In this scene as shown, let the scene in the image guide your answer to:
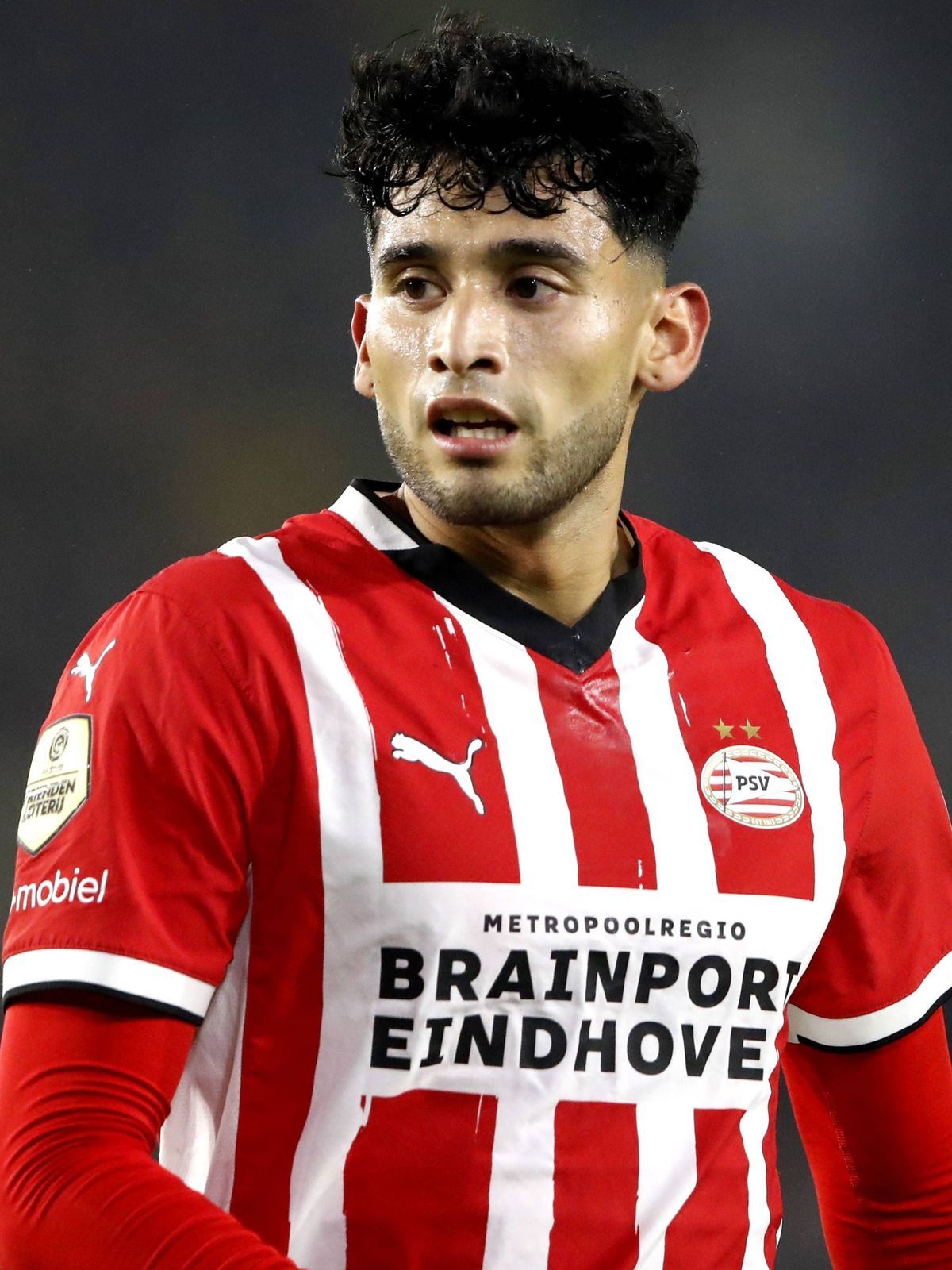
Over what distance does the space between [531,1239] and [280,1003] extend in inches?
8.9

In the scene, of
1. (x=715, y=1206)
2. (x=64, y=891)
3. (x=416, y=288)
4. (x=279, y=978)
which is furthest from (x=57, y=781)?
(x=715, y=1206)

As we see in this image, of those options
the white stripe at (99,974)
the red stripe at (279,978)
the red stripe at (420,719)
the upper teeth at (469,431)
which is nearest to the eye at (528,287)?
the upper teeth at (469,431)

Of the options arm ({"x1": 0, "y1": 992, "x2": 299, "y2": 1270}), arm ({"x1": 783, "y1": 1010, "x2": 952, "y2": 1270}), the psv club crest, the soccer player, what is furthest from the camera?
arm ({"x1": 783, "y1": 1010, "x2": 952, "y2": 1270})

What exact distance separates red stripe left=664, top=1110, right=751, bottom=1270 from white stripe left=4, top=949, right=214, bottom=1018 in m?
0.39

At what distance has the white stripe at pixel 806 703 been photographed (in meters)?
1.29

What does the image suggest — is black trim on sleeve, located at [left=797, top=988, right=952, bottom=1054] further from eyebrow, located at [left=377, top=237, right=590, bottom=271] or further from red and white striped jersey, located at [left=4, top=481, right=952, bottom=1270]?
eyebrow, located at [left=377, top=237, right=590, bottom=271]

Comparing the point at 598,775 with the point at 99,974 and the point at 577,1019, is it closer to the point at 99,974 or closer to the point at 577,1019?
the point at 577,1019

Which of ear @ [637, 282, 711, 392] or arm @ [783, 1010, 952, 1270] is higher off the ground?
ear @ [637, 282, 711, 392]

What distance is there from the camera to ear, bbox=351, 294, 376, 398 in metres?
1.32

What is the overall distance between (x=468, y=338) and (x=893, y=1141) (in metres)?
0.73

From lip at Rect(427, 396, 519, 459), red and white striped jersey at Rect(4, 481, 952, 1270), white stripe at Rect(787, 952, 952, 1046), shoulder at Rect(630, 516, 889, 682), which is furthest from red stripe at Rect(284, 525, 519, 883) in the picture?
white stripe at Rect(787, 952, 952, 1046)

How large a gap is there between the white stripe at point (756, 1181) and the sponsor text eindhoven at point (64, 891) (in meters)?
0.49

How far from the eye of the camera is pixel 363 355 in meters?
1.35

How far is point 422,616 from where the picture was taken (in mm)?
1245
